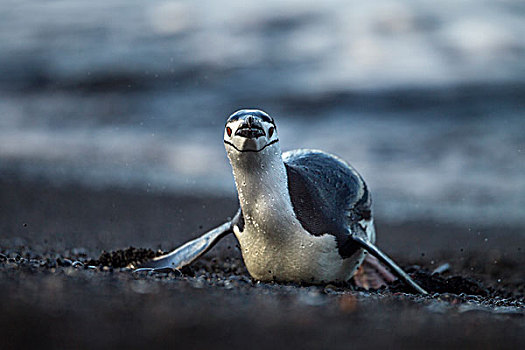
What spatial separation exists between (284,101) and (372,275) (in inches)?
429

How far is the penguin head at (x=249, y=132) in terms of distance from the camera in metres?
4.38

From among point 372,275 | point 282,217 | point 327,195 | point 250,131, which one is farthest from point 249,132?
point 372,275

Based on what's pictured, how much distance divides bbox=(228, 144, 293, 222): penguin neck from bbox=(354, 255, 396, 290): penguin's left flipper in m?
1.16

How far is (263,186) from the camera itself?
4.65 meters

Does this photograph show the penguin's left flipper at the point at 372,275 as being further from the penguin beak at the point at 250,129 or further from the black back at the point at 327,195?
the penguin beak at the point at 250,129

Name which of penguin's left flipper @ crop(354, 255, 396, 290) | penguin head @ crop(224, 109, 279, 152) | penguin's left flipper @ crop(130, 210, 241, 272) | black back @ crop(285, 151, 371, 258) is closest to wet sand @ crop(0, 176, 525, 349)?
penguin's left flipper @ crop(130, 210, 241, 272)

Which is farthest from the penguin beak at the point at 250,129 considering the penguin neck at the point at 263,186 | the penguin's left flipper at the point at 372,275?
the penguin's left flipper at the point at 372,275

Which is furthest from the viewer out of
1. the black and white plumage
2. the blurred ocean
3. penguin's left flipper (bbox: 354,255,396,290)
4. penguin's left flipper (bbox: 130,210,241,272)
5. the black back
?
the blurred ocean

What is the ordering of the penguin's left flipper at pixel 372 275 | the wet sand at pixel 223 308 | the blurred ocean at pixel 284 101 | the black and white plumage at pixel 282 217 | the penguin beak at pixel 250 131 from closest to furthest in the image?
the wet sand at pixel 223 308, the penguin beak at pixel 250 131, the black and white plumage at pixel 282 217, the penguin's left flipper at pixel 372 275, the blurred ocean at pixel 284 101

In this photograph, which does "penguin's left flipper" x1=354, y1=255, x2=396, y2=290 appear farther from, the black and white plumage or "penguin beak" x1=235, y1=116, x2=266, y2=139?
"penguin beak" x1=235, y1=116, x2=266, y2=139

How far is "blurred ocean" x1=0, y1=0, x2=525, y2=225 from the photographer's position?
1145cm

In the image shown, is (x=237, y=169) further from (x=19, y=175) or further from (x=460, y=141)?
(x=460, y=141)

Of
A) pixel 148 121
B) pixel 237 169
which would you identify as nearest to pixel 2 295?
pixel 237 169

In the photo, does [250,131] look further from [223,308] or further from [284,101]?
[284,101]
